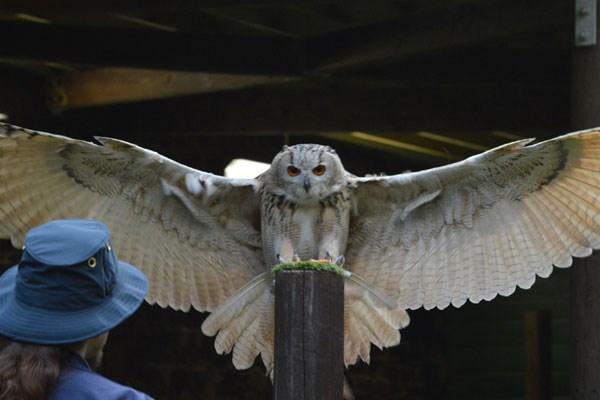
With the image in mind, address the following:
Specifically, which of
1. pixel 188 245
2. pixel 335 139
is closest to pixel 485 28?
pixel 188 245

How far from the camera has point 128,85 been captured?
723 centimetres

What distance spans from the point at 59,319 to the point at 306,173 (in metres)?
2.71

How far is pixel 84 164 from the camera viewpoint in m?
5.13

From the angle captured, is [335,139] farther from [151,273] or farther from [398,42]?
[151,273]

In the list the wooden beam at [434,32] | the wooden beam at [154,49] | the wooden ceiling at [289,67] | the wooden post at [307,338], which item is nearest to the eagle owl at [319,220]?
the wooden ceiling at [289,67]

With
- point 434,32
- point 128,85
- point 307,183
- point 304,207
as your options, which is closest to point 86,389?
point 307,183

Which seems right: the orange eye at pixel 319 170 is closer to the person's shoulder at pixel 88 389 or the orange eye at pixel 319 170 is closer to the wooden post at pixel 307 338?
the wooden post at pixel 307 338

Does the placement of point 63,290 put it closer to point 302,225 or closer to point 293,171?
point 293,171

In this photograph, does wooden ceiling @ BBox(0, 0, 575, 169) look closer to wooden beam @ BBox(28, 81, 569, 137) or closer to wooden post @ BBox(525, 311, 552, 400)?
wooden beam @ BBox(28, 81, 569, 137)

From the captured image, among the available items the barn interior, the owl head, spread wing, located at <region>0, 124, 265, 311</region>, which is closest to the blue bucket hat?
the owl head

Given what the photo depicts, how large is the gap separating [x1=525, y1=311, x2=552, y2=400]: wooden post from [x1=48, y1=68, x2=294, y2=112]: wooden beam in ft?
8.17

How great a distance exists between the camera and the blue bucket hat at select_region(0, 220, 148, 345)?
209 cm

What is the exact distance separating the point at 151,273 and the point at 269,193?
793mm

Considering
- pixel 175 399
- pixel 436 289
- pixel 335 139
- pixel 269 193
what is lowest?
pixel 175 399
